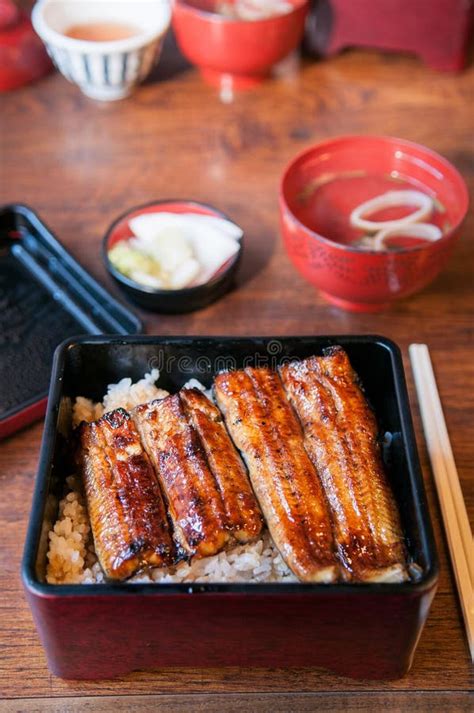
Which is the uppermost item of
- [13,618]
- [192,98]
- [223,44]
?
[223,44]

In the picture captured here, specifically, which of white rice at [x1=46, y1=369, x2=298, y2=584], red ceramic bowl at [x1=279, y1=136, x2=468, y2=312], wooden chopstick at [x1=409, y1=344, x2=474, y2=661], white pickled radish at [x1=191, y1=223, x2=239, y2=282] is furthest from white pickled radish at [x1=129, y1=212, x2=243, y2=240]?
white rice at [x1=46, y1=369, x2=298, y2=584]

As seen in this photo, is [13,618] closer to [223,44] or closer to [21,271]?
[21,271]

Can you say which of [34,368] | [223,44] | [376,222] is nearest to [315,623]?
[34,368]

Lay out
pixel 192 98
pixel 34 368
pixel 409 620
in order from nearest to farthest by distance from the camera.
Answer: pixel 409 620, pixel 34 368, pixel 192 98

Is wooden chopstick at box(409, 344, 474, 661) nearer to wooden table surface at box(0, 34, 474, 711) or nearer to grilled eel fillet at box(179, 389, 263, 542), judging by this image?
wooden table surface at box(0, 34, 474, 711)

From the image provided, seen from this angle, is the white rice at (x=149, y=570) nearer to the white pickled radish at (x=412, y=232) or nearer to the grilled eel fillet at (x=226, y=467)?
the grilled eel fillet at (x=226, y=467)

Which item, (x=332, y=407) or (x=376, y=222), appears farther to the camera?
(x=376, y=222)
